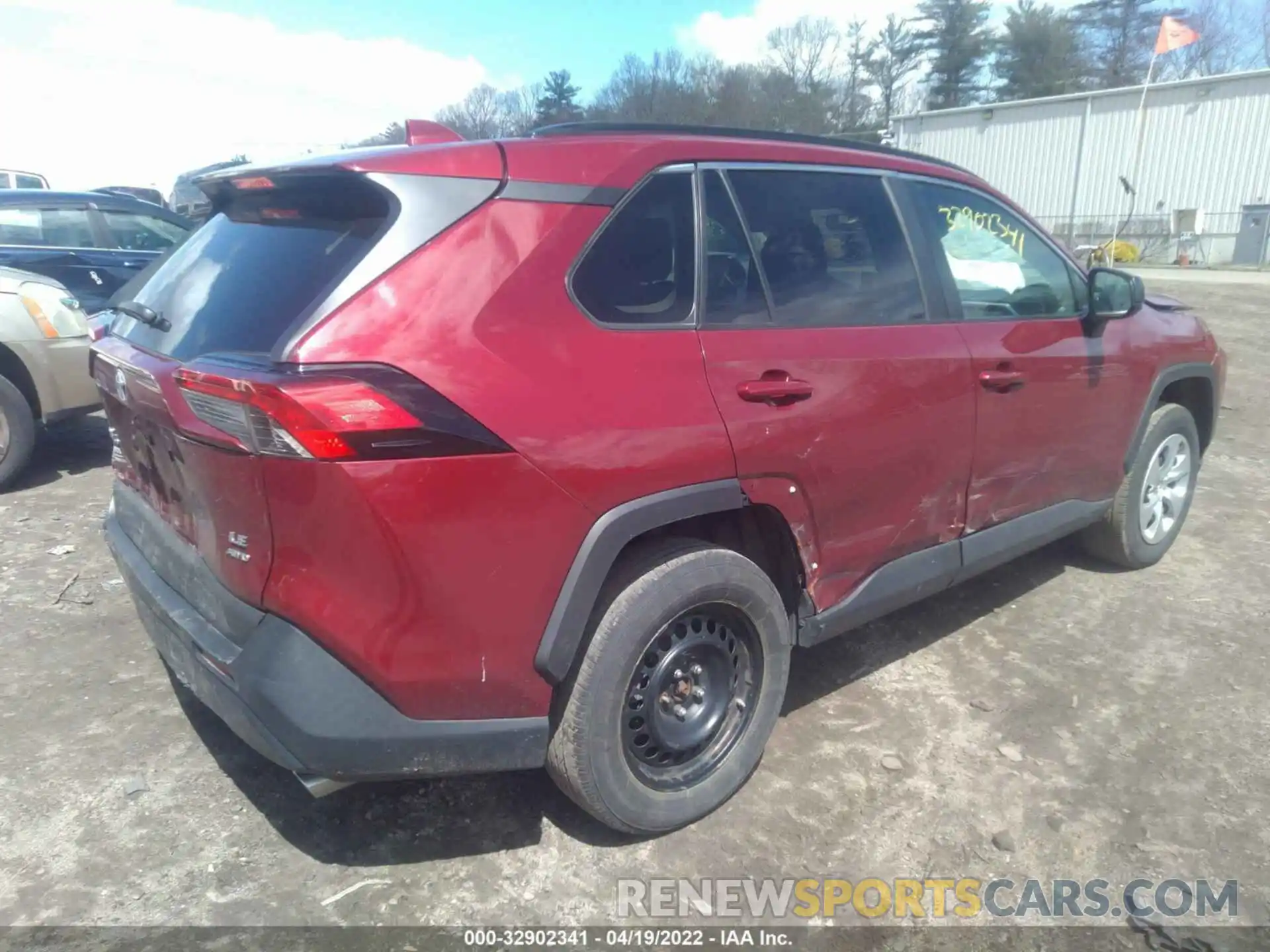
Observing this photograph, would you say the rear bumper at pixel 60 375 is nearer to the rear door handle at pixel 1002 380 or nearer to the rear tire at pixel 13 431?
the rear tire at pixel 13 431

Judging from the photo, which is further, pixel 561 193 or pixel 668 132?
pixel 668 132

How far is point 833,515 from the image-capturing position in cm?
282

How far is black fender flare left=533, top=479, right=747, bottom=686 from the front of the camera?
221 cm

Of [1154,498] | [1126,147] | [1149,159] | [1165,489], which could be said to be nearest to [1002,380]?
[1154,498]

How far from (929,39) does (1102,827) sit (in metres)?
56.7

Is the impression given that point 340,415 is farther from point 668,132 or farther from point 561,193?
point 668,132

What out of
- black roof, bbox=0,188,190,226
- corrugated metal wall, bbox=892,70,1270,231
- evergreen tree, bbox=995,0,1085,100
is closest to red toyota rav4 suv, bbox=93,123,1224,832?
black roof, bbox=0,188,190,226

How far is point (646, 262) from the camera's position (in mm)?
2436

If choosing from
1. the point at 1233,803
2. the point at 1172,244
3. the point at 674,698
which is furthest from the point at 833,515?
the point at 1172,244

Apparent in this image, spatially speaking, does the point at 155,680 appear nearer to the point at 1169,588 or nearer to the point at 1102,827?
the point at 1102,827

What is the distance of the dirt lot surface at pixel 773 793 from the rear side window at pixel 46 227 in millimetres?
4997

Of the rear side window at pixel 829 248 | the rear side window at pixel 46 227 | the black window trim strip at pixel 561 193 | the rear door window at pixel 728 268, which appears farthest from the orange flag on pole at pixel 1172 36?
the black window trim strip at pixel 561 193

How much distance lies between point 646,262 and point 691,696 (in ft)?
4.13

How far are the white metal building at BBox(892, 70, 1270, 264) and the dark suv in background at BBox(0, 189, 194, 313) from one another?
1144 inches
